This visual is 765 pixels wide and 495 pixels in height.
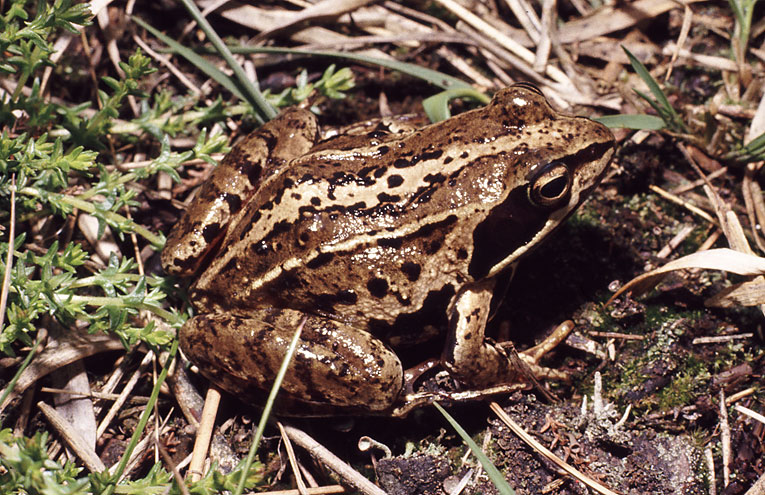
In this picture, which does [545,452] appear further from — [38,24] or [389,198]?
[38,24]

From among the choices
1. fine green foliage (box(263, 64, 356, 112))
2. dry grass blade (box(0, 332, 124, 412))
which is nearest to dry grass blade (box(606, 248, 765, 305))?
fine green foliage (box(263, 64, 356, 112))

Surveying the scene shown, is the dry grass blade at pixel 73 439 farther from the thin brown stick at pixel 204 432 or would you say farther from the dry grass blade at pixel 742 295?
the dry grass blade at pixel 742 295

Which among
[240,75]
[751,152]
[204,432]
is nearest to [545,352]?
[751,152]

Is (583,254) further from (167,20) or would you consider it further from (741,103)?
(167,20)

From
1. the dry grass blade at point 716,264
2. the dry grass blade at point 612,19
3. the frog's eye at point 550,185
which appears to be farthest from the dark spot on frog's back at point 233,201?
the dry grass blade at point 612,19

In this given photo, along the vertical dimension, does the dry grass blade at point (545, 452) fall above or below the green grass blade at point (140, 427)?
below

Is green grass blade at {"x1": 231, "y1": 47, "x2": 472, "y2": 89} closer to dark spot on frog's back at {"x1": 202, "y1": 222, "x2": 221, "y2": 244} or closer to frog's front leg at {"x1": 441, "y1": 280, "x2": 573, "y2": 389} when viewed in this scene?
dark spot on frog's back at {"x1": 202, "y1": 222, "x2": 221, "y2": 244}

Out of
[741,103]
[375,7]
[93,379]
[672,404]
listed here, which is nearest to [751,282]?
[672,404]
